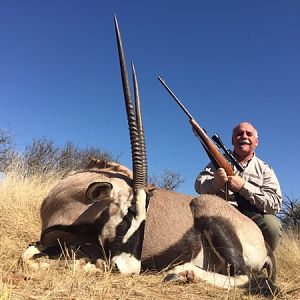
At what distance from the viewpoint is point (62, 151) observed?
15805 mm

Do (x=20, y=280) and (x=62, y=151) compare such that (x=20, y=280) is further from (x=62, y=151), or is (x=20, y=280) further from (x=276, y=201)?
(x=62, y=151)

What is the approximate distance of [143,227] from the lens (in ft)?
11.4

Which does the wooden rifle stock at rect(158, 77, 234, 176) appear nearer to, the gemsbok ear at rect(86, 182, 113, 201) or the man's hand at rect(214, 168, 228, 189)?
the man's hand at rect(214, 168, 228, 189)

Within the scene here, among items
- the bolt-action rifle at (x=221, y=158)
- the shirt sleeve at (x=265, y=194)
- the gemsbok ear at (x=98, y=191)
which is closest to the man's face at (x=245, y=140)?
the bolt-action rifle at (x=221, y=158)

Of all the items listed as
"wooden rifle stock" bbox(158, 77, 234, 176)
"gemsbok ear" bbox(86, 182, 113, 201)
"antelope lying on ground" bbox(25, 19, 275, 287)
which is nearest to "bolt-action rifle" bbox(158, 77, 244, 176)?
"wooden rifle stock" bbox(158, 77, 234, 176)

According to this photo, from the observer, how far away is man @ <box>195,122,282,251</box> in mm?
4746

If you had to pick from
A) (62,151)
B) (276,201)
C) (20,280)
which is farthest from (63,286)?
(62,151)

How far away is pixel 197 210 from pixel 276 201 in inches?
47.7

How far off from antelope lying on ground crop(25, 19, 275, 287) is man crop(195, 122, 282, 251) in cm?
62

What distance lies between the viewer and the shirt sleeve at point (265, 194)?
185 inches

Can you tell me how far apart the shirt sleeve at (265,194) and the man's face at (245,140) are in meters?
0.52

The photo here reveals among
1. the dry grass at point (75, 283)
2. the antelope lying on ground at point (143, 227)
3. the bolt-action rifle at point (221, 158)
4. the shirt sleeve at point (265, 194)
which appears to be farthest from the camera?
the bolt-action rifle at point (221, 158)

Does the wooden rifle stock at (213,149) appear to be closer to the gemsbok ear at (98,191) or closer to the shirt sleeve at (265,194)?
the shirt sleeve at (265,194)

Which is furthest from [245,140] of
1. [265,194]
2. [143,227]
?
[143,227]
